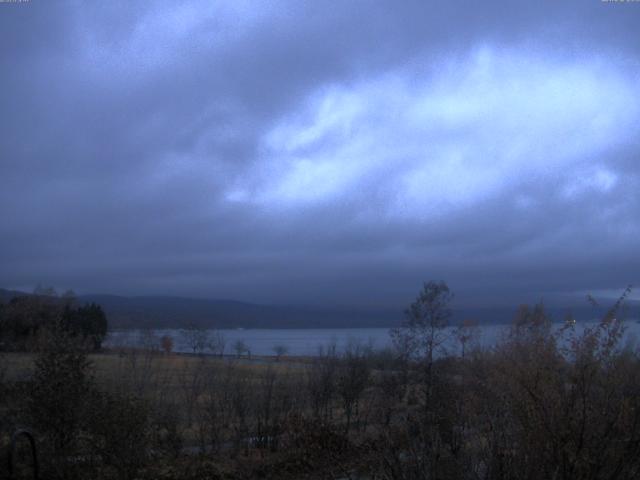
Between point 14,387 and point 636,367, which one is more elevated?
point 636,367

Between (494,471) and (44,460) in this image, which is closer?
(494,471)

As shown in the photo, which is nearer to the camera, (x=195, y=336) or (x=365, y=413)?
(x=365, y=413)

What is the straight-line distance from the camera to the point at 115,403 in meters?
12.9

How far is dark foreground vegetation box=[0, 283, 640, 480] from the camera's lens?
7.81m

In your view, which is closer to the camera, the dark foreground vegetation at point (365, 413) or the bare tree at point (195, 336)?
the dark foreground vegetation at point (365, 413)

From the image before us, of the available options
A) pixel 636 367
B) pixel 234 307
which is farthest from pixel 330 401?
pixel 234 307

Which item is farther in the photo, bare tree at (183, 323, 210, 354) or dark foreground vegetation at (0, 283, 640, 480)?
bare tree at (183, 323, 210, 354)

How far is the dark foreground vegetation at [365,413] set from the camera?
25.6 ft

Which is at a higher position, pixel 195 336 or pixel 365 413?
pixel 195 336

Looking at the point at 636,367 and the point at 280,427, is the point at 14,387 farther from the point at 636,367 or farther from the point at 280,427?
the point at 636,367

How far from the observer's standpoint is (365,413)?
25469 mm

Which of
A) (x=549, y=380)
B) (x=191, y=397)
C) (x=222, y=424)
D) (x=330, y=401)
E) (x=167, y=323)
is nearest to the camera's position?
(x=549, y=380)

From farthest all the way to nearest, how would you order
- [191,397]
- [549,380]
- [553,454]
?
[191,397] < [549,380] < [553,454]

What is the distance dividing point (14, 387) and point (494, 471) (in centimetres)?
1125
